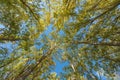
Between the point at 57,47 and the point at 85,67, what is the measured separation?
2.14m

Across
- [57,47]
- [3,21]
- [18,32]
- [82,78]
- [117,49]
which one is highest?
[3,21]

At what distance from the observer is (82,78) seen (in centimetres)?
1008

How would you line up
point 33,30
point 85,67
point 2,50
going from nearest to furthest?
point 2,50 < point 33,30 < point 85,67

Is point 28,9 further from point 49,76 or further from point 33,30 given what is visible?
point 49,76

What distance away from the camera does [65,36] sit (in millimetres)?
8586

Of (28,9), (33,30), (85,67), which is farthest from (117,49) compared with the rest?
(28,9)

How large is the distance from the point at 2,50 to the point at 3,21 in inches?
50.1

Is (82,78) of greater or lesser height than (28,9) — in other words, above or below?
below

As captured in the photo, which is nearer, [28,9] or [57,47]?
[28,9]

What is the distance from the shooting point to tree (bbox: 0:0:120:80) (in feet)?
23.4

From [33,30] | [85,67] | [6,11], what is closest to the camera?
[6,11]

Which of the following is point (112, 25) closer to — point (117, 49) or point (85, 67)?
point (117, 49)

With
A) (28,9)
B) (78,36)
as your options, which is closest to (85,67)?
(78,36)

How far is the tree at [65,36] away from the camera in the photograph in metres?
7.14
